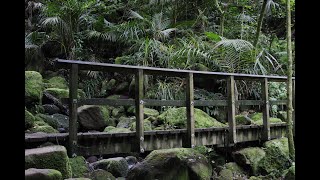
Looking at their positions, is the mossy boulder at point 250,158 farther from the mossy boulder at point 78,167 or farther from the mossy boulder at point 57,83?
the mossy boulder at point 57,83

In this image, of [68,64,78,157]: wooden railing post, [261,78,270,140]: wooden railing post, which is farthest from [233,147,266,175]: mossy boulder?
[68,64,78,157]: wooden railing post

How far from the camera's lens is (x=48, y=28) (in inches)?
596

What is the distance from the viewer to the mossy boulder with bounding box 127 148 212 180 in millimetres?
6238

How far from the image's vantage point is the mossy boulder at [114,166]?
7.22 m

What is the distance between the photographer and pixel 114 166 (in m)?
7.29

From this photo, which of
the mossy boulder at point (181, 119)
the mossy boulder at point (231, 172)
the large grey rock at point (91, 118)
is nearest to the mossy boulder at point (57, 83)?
the large grey rock at point (91, 118)

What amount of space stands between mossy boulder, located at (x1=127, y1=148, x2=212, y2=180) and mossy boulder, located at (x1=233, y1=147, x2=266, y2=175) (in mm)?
1488

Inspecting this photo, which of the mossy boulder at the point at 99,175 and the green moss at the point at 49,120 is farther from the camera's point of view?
the green moss at the point at 49,120

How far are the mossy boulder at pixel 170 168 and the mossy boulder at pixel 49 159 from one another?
2143 mm

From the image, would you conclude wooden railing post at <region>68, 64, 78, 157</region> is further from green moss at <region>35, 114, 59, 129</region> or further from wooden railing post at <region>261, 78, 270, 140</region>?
wooden railing post at <region>261, 78, 270, 140</region>

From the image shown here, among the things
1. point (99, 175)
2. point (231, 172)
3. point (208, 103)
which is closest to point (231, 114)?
point (208, 103)

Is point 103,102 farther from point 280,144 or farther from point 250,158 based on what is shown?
point 280,144
